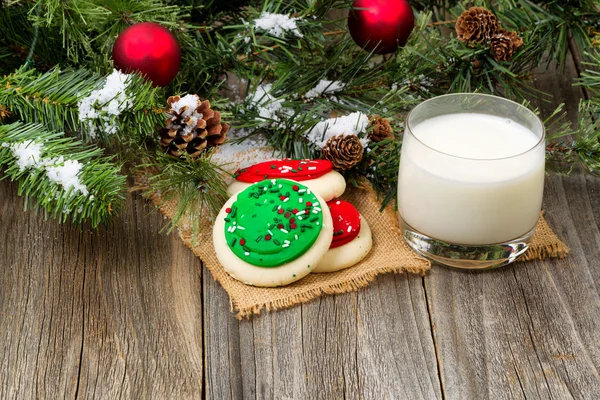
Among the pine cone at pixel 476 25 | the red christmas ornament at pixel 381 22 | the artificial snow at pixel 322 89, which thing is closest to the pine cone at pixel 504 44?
the pine cone at pixel 476 25

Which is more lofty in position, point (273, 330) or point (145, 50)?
point (145, 50)

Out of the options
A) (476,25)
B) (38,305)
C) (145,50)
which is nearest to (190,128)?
(145,50)

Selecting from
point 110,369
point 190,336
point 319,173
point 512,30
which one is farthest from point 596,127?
point 110,369

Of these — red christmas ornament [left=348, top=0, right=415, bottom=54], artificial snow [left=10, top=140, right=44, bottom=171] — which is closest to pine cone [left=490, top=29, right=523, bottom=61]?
red christmas ornament [left=348, top=0, right=415, bottom=54]

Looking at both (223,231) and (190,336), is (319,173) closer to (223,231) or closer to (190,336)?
(223,231)

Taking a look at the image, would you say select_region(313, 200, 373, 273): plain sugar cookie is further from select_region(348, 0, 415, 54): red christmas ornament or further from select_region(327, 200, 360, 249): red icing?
select_region(348, 0, 415, 54): red christmas ornament

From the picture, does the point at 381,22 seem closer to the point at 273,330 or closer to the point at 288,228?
the point at 288,228
